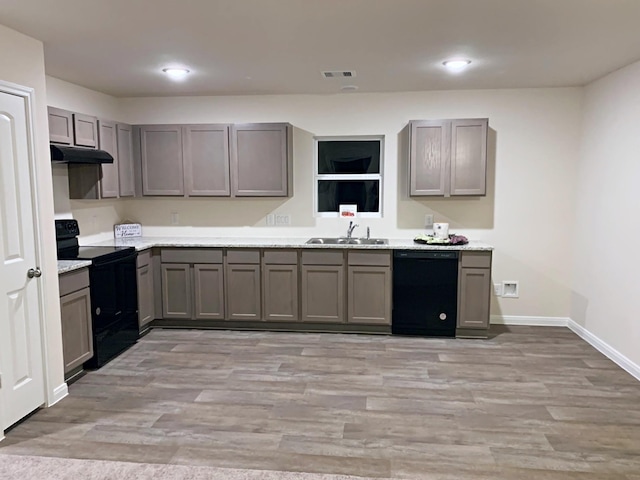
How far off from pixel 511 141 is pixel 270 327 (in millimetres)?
3210

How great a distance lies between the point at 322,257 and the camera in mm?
4863

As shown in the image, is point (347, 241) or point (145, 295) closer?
point (145, 295)

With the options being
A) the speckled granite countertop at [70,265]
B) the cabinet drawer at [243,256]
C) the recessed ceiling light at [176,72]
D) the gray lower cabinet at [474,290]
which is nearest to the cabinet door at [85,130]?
the recessed ceiling light at [176,72]

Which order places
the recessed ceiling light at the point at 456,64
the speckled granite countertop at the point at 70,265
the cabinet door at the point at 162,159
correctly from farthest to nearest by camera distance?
1. the cabinet door at the point at 162,159
2. the recessed ceiling light at the point at 456,64
3. the speckled granite countertop at the point at 70,265

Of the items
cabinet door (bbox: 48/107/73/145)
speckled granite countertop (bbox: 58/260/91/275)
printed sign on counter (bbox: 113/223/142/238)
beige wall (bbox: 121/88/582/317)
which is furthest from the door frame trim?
beige wall (bbox: 121/88/582/317)

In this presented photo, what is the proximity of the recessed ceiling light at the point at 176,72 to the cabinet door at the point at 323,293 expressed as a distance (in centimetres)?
212

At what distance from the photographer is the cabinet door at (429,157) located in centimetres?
486

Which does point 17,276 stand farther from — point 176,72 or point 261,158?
point 261,158

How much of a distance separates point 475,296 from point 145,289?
3284mm

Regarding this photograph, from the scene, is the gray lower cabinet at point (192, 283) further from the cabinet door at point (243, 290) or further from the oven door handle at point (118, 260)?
the oven door handle at point (118, 260)

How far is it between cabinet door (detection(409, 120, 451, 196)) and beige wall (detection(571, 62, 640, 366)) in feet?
4.54

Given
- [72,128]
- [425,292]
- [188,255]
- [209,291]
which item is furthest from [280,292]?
[72,128]

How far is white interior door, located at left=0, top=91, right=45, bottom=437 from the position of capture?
9.48 ft

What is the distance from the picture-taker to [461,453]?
273cm
